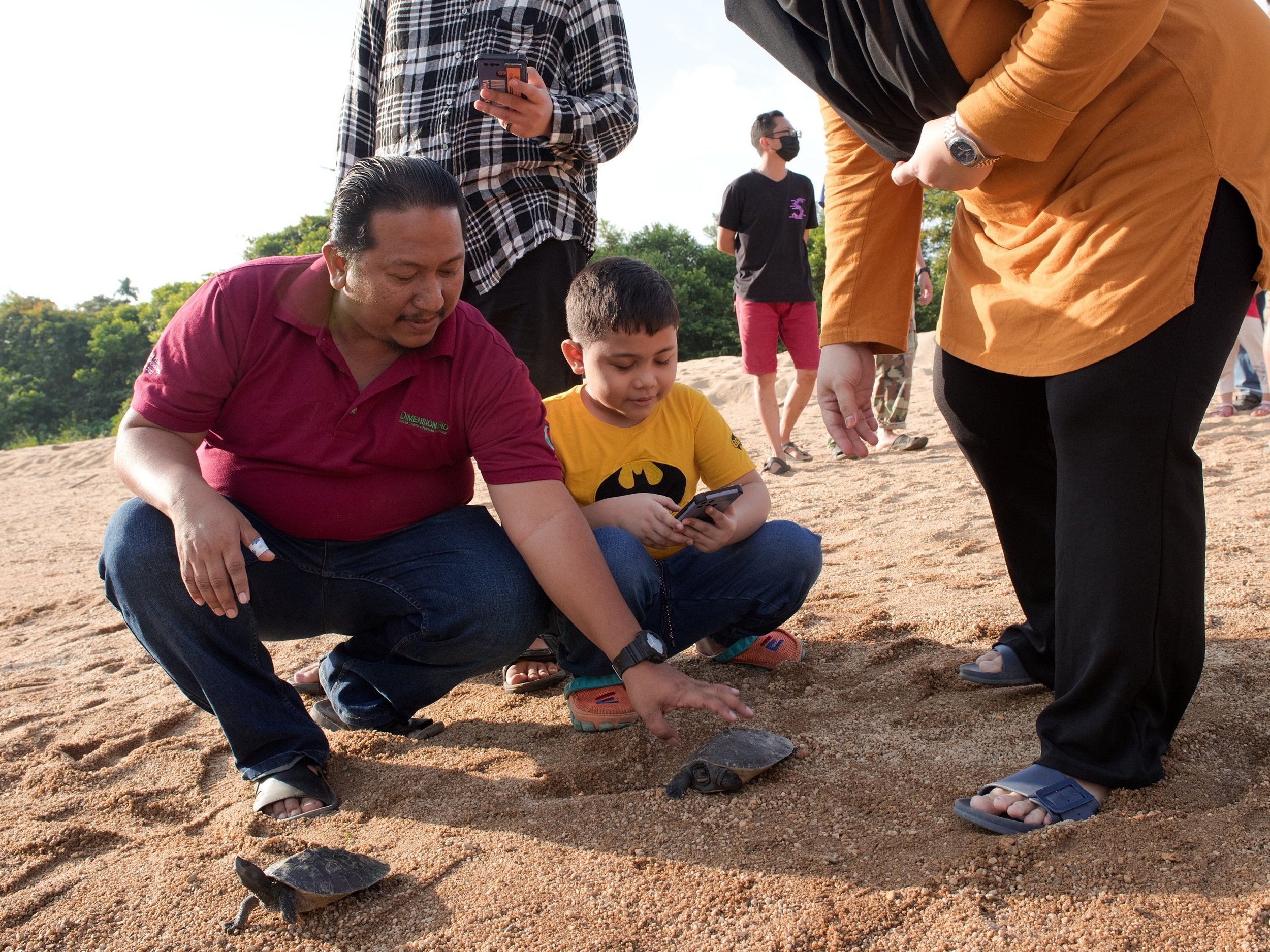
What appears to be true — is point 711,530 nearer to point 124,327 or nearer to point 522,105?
point 522,105

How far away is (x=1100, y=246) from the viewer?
1.42 metres

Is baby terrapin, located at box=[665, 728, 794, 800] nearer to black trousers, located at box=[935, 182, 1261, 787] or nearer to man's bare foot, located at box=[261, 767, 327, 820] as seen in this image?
black trousers, located at box=[935, 182, 1261, 787]

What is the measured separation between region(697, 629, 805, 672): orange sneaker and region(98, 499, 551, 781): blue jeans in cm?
53

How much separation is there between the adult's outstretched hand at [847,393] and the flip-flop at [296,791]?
1.22 metres

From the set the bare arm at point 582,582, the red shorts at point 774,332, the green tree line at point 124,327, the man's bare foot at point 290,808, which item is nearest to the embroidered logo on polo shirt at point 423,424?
the bare arm at point 582,582

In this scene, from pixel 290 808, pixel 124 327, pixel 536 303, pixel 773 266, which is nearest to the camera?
pixel 290 808

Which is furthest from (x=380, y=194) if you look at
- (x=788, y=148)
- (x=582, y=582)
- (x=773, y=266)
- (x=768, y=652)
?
(x=788, y=148)

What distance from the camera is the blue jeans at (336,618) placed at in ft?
6.03

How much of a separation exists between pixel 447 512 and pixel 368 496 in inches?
7.6

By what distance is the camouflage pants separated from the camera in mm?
5711

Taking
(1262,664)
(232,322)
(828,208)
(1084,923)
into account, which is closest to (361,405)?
(232,322)

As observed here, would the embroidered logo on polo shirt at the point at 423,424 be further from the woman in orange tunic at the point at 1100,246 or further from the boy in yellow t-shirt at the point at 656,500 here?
the woman in orange tunic at the point at 1100,246

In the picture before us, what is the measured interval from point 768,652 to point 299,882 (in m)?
1.26

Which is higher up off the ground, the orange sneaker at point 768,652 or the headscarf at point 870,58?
the headscarf at point 870,58
